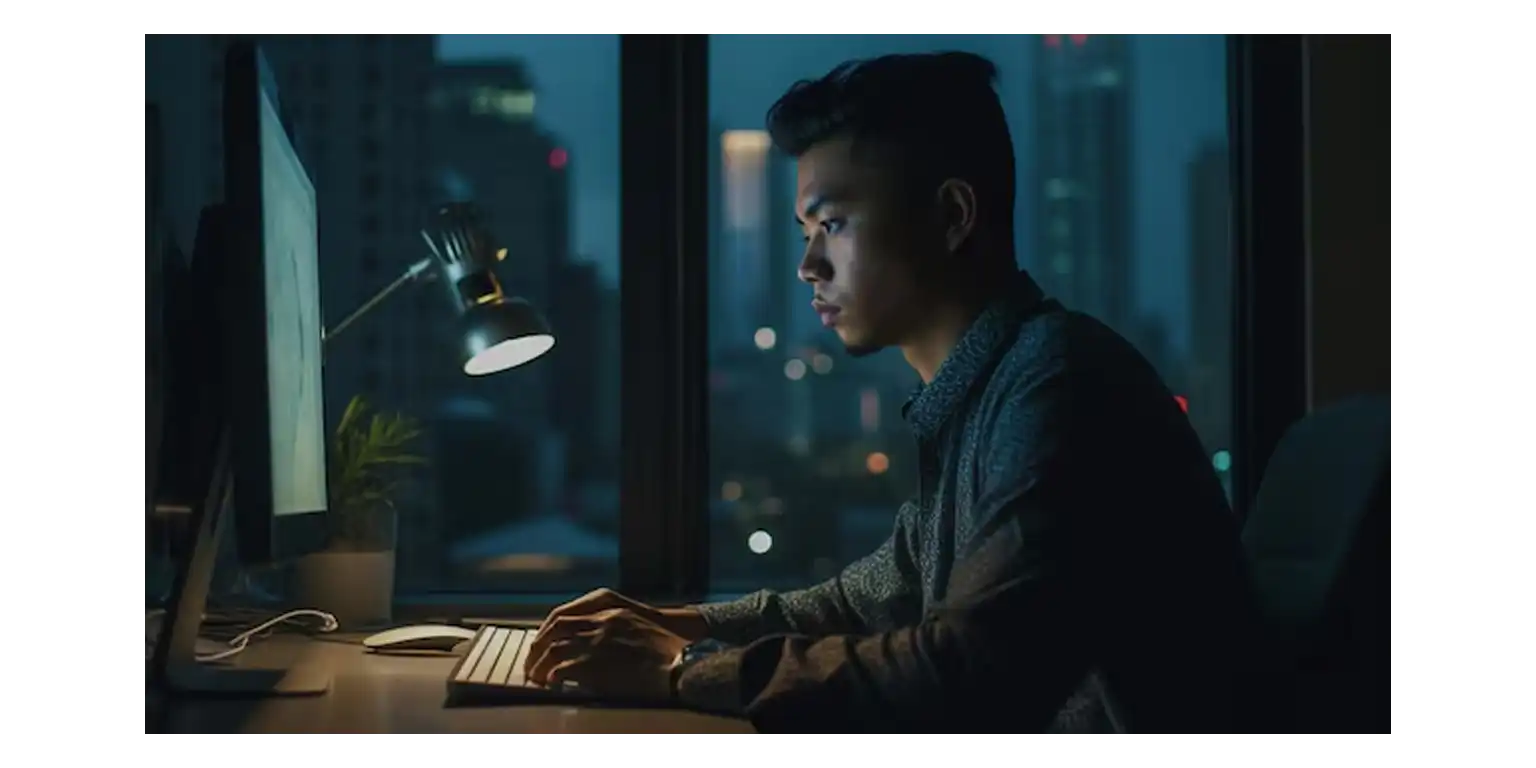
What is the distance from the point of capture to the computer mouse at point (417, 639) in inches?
73.4

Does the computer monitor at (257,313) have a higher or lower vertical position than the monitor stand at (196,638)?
higher

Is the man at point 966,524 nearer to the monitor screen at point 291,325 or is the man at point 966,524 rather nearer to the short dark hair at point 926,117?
the short dark hair at point 926,117

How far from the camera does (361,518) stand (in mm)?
2025

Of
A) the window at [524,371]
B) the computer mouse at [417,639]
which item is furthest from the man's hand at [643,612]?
the window at [524,371]

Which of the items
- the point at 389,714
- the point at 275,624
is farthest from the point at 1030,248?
the point at 275,624

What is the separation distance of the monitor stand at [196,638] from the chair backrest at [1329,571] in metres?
1.12

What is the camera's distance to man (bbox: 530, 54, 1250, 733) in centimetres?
167

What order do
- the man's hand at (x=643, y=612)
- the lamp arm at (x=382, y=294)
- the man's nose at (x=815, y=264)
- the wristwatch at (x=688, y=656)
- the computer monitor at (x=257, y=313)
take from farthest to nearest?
the lamp arm at (x=382, y=294) → the man's nose at (x=815, y=264) → the man's hand at (x=643, y=612) → the wristwatch at (x=688, y=656) → the computer monitor at (x=257, y=313)

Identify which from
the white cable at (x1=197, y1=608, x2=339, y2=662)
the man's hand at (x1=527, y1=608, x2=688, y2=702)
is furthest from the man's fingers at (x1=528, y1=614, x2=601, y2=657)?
the white cable at (x1=197, y1=608, x2=339, y2=662)

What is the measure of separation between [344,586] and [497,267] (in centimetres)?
48

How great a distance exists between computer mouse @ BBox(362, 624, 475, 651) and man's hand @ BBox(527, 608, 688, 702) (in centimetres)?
16

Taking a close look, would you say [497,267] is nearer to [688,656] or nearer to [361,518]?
[361,518]

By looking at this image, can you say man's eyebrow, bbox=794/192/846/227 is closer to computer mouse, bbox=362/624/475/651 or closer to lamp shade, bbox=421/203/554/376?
lamp shade, bbox=421/203/554/376
